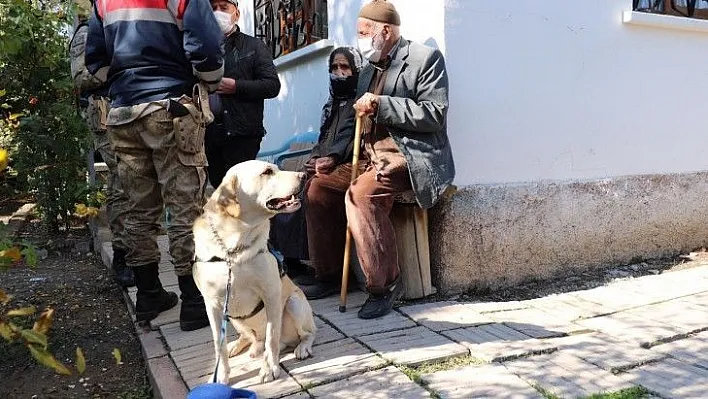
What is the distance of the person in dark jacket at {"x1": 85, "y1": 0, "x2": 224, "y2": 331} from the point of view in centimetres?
313

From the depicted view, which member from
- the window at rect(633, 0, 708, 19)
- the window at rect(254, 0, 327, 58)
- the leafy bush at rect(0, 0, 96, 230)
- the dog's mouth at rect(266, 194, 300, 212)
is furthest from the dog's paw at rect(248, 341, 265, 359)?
the window at rect(633, 0, 708, 19)

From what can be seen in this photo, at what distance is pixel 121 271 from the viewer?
4.37 m

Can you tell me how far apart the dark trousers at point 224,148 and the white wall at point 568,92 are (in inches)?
57.4

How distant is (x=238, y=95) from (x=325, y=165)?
0.83 metres

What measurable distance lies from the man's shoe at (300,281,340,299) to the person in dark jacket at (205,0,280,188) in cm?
108

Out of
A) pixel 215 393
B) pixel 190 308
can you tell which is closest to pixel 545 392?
pixel 215 393

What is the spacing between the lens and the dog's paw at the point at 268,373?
2736 millimetres

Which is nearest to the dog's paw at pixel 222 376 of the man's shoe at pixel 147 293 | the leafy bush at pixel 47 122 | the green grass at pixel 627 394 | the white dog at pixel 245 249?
the white dog at pixel 245 249

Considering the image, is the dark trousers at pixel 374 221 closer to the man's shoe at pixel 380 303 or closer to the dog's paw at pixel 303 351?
the man's shoe at pixel 380 303

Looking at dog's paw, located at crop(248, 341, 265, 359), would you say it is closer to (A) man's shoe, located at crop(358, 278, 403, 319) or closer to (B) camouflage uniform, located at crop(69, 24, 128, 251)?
(A) man's shoe, located at crop(358, 278, 403, 319)

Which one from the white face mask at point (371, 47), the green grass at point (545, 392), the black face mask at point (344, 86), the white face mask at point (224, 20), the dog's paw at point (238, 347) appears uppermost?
the white face mask at point (224, 20)

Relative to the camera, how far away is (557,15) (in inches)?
169

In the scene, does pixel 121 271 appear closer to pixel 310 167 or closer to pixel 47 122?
pixel 310 167

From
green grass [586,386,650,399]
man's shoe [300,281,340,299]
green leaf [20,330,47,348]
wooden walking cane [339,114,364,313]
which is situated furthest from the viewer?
man's shoe [300,281,340,299]
